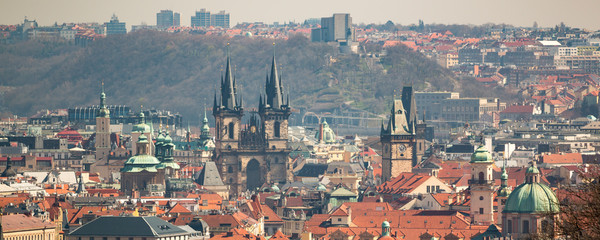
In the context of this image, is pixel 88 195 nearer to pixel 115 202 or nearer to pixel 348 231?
pixel 115 202

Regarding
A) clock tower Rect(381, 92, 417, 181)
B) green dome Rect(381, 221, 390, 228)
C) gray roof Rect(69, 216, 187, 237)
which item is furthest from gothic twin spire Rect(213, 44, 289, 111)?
gray roof Rect(69, 216, 187, 237)

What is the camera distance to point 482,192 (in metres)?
106

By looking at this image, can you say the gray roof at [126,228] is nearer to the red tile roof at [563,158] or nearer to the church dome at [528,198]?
the church dome at [528,198]

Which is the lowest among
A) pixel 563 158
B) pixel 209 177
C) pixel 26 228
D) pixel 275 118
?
pixel 209 177

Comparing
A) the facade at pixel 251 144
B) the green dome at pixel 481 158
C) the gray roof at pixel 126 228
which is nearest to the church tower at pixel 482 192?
the green dome at pixel 481 158

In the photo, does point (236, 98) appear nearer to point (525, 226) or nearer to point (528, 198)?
point (528, 198)

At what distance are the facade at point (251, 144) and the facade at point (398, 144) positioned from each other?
7463 mm

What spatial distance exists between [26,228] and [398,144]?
53.9m

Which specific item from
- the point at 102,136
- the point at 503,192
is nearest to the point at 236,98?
the point at 102,136

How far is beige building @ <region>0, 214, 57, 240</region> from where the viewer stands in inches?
3457

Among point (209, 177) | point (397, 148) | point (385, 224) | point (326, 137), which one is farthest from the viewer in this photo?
point (326, 137)

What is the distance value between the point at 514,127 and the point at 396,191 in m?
48.9

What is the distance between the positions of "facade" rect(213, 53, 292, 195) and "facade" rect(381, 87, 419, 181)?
24.5 feet

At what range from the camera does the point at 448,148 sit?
6142 inches
